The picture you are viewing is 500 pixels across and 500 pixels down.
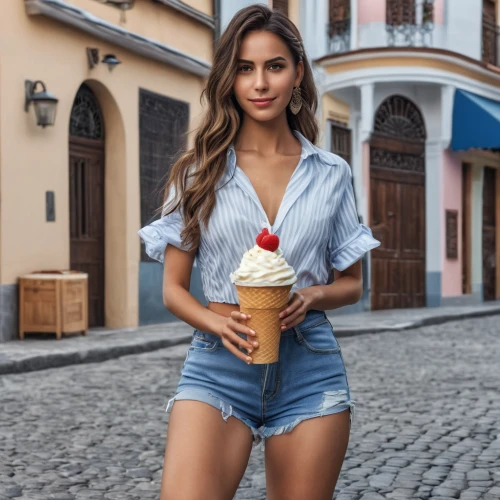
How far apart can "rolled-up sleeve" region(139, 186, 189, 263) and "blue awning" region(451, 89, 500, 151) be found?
815 inches

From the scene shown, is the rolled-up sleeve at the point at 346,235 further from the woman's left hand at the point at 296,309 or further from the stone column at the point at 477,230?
the stone column at the point at 477,230

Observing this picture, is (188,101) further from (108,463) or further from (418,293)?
(108,463)

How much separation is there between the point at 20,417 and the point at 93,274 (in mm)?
8259

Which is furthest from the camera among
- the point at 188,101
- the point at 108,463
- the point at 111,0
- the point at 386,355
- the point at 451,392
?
the point at 188,101

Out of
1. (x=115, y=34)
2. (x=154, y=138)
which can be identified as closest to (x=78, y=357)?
(x=115, y=34)

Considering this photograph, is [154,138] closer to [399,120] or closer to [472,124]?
[399,120]

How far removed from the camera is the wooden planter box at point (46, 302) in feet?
42.2

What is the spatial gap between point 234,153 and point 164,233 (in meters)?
0.29

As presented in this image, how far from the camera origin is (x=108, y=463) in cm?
589

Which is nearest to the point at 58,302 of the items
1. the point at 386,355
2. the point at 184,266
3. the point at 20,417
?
the point at 386,355

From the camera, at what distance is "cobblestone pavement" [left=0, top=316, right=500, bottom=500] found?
17.5 feet

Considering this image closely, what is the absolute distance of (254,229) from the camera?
9.25 ft

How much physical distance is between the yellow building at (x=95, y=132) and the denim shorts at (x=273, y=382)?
1031 centimetres

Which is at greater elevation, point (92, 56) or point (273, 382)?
point (92, 56)
